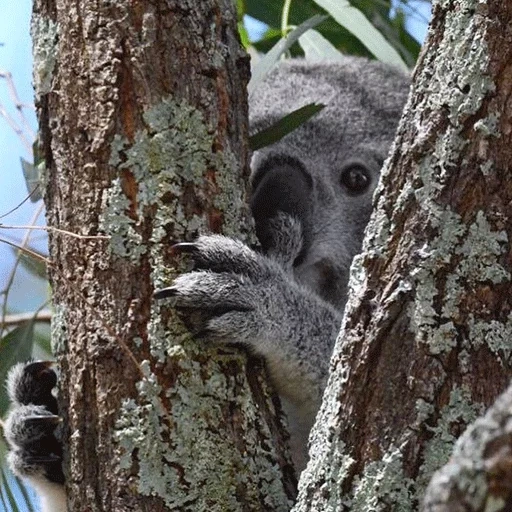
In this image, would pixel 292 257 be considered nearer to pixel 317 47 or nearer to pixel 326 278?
pixel 326 278

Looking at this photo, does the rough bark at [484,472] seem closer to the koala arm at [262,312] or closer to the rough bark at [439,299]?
the rough bark at [439,299]

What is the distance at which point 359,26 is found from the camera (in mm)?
2986

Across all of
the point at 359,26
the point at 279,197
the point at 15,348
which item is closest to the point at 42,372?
the point at 15,348

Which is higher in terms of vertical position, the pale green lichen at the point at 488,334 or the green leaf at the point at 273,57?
the green leaf at the point at 273,57

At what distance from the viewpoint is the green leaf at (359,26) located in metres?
2.97

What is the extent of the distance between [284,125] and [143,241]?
0.66 meters

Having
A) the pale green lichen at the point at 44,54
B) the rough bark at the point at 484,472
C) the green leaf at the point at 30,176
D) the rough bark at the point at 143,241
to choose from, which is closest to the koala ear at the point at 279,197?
the green leaf at the point at 30,176

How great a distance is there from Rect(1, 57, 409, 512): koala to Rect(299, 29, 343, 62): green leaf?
89 millimetres

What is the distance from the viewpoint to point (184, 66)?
188 centimetres

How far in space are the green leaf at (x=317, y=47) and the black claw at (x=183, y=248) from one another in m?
1.50

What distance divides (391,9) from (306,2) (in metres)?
0.29

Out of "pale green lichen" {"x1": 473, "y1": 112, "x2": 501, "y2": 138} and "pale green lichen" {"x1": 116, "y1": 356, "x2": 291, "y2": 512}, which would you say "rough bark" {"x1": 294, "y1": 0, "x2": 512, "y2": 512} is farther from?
"pale green lichen" {"x1": 116, "y1": 356, "x2": 291, "y2": 512}

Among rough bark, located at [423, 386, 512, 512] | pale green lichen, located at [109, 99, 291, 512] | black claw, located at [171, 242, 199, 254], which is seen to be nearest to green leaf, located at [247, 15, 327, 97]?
pale green lichen, located at [109, 99, 291, 512]

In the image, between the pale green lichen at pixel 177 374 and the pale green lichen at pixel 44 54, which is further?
the pale green lichen at pixel 44 54
